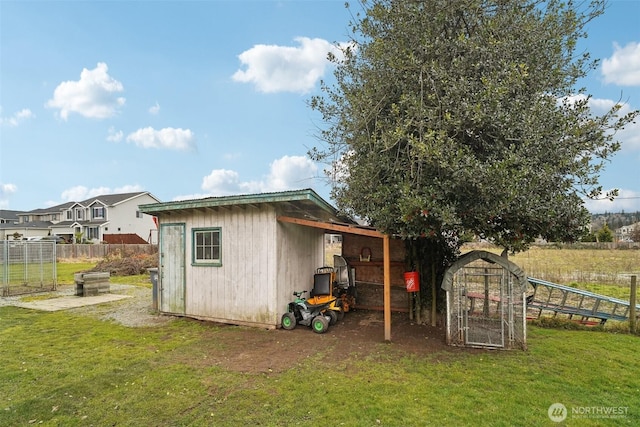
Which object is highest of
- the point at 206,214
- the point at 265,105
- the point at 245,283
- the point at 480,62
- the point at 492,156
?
the point at 265,105

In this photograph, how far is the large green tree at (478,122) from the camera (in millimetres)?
5000

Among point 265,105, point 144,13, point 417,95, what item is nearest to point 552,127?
point 417,95

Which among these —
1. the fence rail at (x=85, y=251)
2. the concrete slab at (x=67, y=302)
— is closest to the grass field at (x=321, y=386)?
the concrete slab at (x=67, y=302)

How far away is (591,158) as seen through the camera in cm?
568

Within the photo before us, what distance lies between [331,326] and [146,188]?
4030 centimetres

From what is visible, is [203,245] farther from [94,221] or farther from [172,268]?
[94,221]

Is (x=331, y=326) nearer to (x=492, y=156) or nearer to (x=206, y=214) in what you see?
(x=206, y=214)

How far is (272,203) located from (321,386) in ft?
12.1

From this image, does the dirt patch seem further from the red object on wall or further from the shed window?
the shed window

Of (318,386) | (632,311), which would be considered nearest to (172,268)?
(318,386)

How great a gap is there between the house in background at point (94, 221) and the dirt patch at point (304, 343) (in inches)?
1288

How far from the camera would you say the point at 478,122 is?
5082 mm

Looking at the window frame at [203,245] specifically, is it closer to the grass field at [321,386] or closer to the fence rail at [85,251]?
the grass field at [321,386]

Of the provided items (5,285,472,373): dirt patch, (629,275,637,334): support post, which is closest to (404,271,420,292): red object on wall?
(5,285,472,373): dirt patch
